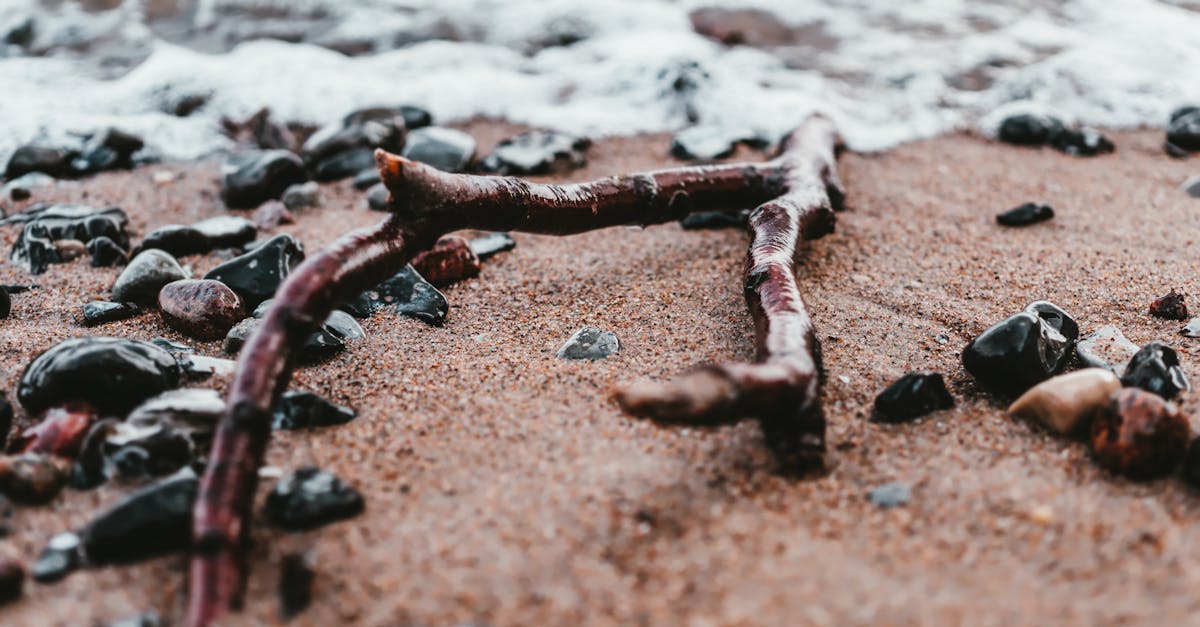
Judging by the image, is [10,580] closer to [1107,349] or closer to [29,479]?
[29,479]

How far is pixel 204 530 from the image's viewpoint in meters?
1.42

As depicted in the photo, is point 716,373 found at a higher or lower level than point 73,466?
higher

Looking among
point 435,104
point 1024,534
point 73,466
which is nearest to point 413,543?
point 73,466

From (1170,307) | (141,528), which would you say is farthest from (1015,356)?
(141,528)

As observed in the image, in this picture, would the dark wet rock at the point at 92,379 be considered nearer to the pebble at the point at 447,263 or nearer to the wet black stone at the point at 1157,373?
the pebble at the point at 447,263

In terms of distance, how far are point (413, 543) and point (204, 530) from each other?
0.37 meters

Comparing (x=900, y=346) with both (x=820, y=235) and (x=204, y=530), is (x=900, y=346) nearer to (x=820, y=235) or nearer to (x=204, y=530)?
(x=820, y=235)

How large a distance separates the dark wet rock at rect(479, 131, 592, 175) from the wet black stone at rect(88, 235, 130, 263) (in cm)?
158

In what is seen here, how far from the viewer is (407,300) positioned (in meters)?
2.66

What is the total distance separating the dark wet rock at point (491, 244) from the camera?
3.11 m

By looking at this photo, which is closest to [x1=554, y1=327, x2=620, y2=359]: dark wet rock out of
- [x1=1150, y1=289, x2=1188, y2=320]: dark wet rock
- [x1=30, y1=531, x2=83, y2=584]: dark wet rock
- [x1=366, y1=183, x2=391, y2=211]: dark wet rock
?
[x1=30, y1=531, x2=83, y2=584]: dark wet rock

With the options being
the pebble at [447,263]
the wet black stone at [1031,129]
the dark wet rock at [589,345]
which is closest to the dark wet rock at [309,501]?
the dark wet rock at [589,345]

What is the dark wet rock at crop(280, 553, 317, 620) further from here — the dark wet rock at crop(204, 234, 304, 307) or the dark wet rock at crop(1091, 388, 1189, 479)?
the dark wet rock at crop(1091, 388, 1189, 479)

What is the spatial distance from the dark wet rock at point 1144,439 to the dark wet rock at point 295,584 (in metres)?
1.65
